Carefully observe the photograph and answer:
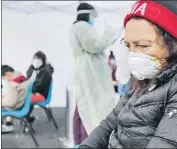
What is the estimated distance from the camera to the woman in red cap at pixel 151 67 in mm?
1141

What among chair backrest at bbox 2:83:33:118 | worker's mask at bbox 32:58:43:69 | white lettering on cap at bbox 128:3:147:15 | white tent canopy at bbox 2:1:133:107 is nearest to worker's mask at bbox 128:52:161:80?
white lettering on cap at bbox 128:3:147:15

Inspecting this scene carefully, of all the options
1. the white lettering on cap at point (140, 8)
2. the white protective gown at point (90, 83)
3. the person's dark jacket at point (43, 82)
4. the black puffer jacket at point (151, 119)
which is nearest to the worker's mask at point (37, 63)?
the person's dark jacket at point (43, 82)

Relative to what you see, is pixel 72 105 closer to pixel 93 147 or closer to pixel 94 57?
pixel 94 57

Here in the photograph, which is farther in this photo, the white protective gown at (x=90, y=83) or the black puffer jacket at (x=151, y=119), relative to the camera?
the white protective gown at (x=90, y=83)

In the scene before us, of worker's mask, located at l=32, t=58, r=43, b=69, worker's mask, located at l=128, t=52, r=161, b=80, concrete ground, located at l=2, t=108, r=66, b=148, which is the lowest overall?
concrete ground, located at l=2, t=108, r=66, b=148

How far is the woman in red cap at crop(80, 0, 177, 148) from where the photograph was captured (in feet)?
3.74

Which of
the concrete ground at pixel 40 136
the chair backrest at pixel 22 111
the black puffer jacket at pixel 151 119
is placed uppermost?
the black puffer jacket at pixel 151 119

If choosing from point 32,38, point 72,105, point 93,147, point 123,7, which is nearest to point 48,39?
point 32,38

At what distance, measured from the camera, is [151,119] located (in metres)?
1.16

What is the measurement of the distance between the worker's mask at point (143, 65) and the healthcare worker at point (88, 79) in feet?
7.04

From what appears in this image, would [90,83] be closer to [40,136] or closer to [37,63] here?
[40,136]

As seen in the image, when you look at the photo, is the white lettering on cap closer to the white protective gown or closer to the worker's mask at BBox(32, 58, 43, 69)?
the white protective gown

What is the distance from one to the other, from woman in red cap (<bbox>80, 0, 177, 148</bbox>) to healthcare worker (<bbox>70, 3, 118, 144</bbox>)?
2.18 metres

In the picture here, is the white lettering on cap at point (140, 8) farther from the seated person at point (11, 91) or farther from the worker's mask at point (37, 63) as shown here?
the worker's mask at point (37, 63)
